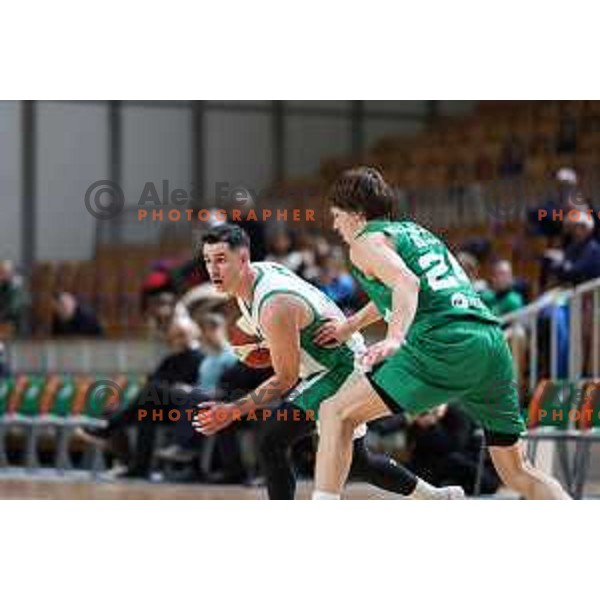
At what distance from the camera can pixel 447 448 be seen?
11492 mm

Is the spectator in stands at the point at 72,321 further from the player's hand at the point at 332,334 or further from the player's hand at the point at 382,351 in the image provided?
the player's hand at the point at 382,351

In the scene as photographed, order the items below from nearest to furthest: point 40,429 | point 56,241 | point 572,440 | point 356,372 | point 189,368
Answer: point 356,372 < point 572,440 < point 189,368 < point 40,429 < point 56,241

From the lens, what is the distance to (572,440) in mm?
10609

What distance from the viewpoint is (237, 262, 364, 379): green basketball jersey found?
24.9 feet

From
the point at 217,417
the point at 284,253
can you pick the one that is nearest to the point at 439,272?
the point at 217,417

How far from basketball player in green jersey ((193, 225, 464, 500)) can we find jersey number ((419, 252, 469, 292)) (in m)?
0.60

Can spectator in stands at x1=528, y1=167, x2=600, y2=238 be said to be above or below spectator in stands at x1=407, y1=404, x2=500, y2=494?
above

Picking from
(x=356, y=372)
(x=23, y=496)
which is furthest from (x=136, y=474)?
(x=356, y=372)

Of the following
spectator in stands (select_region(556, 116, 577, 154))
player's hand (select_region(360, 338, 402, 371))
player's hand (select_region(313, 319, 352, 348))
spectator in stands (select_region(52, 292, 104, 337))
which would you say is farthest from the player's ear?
spectator in stands (select_region(556, 116, 577, 154))

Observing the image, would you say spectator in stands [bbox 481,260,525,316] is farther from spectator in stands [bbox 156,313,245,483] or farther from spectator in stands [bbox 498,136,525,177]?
spectator in stands [bbox 498,136,525,177]

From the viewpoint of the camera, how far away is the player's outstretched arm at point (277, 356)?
750 centimetres
